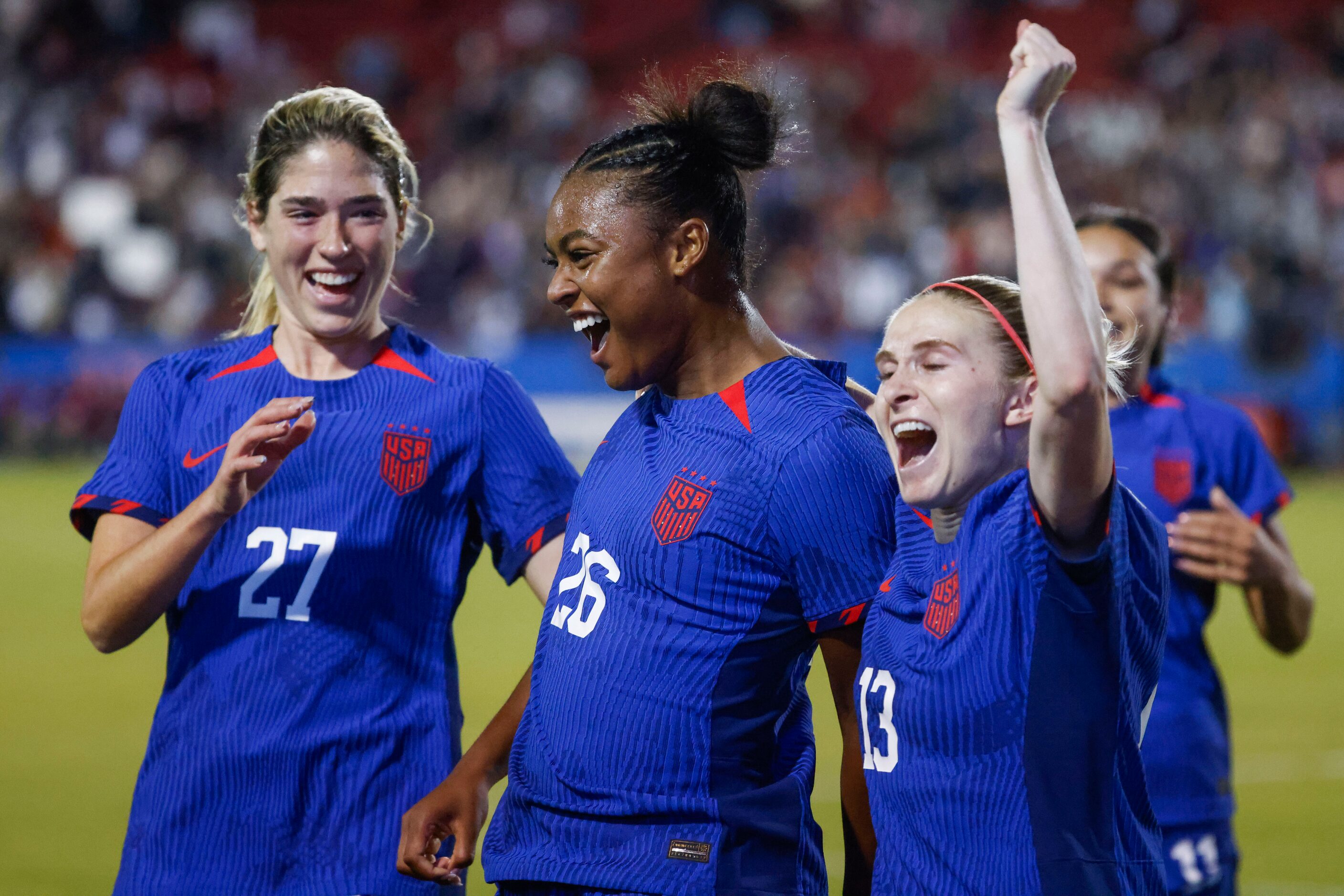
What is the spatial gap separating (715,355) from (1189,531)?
1633mm

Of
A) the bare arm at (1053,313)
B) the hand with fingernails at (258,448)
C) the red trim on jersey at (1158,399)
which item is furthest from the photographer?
the red trim on jersey at (1158,399)

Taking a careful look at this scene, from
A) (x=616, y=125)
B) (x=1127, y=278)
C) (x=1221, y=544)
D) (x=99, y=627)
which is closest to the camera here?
(x=99, y=627)

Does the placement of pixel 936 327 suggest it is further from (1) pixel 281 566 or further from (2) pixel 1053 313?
(1) pixel 281 566

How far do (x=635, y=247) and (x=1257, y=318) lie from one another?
1609 cm

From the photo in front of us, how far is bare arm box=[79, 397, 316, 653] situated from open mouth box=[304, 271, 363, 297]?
1.23ft

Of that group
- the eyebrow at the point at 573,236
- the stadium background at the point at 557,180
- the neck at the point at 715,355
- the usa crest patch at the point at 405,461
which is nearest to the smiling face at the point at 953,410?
the neck at the point at 715,355

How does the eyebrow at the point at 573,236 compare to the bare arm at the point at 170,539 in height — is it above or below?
above

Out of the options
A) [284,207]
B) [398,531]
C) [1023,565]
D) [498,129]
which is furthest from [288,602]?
[498,129]

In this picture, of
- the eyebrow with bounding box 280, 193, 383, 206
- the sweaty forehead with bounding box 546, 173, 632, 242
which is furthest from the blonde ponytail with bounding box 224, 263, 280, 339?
the sweaty forehead with bounding box 546, 173, 632, 242

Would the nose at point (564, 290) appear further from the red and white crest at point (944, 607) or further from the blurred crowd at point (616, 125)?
the blurred crowd at point (616, 125)

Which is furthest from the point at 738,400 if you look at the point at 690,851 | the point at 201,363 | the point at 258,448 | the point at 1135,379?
the point at 1135,379

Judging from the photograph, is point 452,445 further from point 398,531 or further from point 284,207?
point 284,207

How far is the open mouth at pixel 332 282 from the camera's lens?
3105 mm

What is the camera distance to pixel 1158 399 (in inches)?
165
